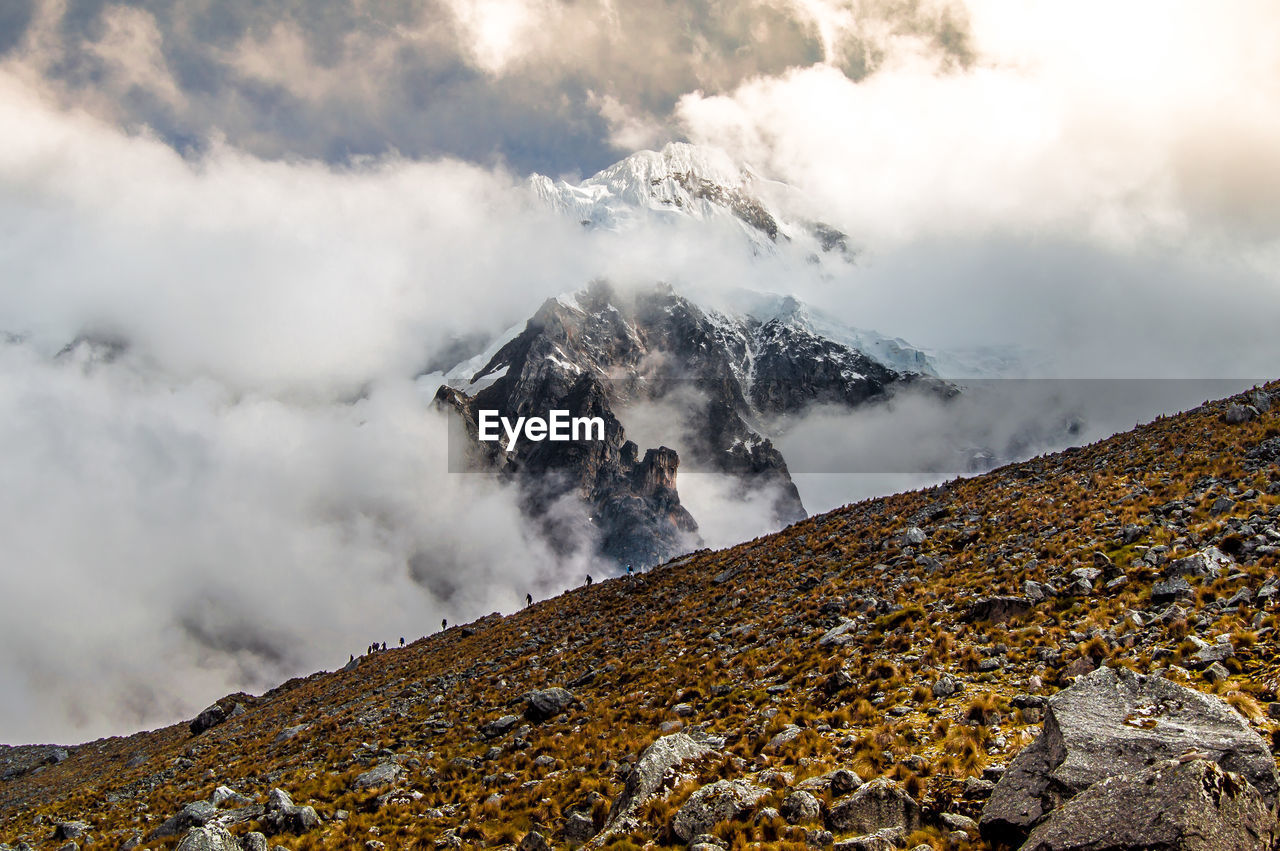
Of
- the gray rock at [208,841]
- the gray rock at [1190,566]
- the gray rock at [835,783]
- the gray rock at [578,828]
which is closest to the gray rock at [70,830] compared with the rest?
the gray rock at [208,841]

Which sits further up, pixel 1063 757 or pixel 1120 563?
pixel 1120 563

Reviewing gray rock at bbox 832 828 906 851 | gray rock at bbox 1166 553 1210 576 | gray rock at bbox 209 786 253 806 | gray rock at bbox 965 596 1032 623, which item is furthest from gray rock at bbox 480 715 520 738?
gray rock at bbox 1166 553 1210 576

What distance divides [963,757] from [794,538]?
3969cm

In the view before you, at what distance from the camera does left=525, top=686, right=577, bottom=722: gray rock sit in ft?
95.2

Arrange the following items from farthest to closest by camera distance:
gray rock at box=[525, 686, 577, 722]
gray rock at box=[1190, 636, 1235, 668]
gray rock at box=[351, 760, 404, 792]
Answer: gray rock at box=[525, 686, 577, 722], gray rock at box=[351, 760, 404, 792], gray rock at box=[1190, 636, 1235, 668]

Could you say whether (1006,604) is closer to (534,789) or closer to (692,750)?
(692,750)

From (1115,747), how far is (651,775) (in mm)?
9871

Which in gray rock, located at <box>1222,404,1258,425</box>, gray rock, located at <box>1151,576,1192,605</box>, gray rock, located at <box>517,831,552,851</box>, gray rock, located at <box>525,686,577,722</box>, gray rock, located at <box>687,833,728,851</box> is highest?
gray rock, located at <box>1222,404,1258,425</box>

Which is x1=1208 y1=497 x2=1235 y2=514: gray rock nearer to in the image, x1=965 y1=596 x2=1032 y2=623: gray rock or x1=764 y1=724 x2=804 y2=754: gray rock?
x1=965 y1=596 x2=1032 y2=623: gray rock

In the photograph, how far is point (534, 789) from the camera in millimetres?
20188

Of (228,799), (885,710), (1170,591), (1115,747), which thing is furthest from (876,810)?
(228,799)

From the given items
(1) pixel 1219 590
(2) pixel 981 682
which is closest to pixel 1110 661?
(2) pixel 981 682

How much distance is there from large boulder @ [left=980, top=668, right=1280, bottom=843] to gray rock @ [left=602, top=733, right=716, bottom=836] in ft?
25.7

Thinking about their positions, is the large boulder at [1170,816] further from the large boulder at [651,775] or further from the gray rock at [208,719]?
the gray rock at [208,719]
